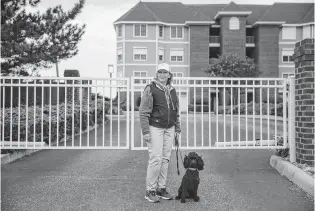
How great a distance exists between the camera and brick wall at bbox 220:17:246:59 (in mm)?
46844

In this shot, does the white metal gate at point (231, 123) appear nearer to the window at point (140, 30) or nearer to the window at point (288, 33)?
the window at point (140, 30)

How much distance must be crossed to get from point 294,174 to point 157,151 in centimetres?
246

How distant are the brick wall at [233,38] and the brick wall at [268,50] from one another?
6.65 ft

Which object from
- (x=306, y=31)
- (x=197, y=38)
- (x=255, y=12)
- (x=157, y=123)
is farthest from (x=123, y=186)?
(x=255, y=12)

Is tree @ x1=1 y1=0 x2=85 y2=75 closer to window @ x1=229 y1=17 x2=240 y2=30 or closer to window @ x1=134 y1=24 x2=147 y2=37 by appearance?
window @ x1=134 y1=24 x2=147 y2=37

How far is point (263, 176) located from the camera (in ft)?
22.0

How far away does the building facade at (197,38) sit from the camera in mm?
46438

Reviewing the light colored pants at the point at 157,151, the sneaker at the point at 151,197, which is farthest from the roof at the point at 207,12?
the sneaker at the point at 151,197

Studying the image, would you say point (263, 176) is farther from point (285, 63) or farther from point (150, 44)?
point (285, 63)

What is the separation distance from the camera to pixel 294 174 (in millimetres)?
6238

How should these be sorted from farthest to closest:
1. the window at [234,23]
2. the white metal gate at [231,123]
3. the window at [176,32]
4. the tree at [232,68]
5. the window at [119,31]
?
the window at [176,32] < the window at [119,31] < the window at [234,23] < the tree at [232,68] < the white metal gate at [231,123]

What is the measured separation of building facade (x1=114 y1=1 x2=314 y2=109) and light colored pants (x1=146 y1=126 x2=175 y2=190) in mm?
40748

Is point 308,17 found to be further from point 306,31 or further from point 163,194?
point 163,194

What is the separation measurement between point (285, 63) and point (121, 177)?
45.0 metres
